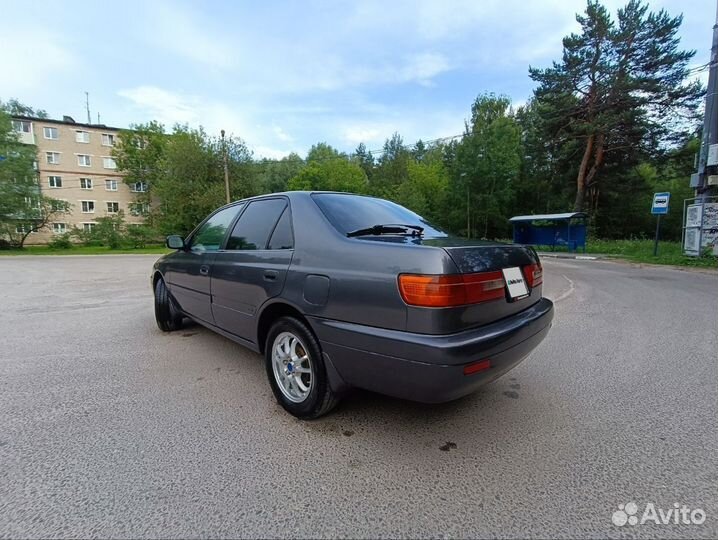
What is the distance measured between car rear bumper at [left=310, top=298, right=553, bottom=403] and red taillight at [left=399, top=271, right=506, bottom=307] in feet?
0.56

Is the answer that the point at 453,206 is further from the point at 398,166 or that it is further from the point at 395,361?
the point at 395,361

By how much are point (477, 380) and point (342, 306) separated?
860 millimetres

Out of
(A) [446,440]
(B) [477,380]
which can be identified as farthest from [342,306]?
(A) [446,440]

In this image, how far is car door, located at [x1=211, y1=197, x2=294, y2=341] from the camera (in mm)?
2553

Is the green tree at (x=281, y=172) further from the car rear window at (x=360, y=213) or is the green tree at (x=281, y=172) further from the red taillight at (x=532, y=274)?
the red taillight at (x=532, y=274)

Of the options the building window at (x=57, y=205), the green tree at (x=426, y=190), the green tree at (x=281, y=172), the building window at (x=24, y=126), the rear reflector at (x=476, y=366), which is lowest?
the rear reflector at (x=476, y=366)

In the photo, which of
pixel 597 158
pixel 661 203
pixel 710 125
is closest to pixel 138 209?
pixel 597 158

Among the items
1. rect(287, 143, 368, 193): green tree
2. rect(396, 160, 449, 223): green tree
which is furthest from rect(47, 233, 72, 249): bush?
rect(396, 160, 449, 223): green tree

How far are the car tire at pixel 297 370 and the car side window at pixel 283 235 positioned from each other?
1.83ft

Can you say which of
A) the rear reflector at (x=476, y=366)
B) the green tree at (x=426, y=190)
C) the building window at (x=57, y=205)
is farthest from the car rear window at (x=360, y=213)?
the building window at (x=57, y=205)

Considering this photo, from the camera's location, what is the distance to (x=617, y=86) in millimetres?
20734

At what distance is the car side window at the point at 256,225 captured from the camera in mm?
2822

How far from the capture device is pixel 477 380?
189 cm

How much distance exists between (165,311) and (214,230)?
166 cm
